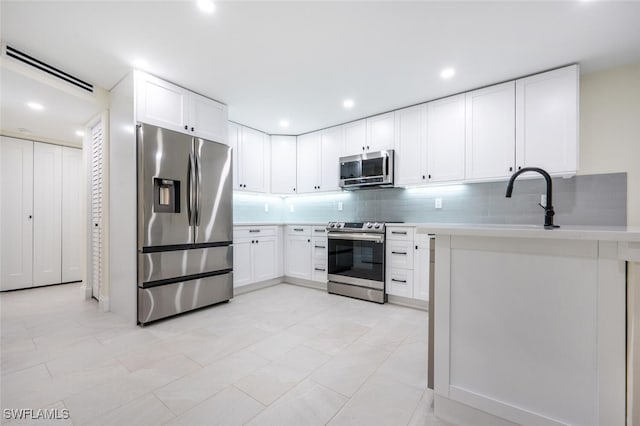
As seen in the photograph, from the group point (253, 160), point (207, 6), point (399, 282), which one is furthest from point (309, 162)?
point (207, 6)

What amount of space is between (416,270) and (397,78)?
2.18 meters

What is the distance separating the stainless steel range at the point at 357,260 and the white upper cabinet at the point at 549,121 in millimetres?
1732

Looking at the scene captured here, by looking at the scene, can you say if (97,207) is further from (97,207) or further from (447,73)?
(447,73)

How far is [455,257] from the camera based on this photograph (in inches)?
53.6

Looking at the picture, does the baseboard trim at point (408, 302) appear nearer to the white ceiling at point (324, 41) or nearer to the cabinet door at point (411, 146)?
the cabinet door at point (411, 146)

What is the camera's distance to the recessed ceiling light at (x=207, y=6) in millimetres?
1812

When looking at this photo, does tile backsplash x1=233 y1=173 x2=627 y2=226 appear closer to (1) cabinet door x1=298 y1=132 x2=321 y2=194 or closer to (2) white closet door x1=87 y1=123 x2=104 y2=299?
(1) cabinet door x1=298 y1=132 x2=321 y2=194

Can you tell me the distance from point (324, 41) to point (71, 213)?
4.97 metres

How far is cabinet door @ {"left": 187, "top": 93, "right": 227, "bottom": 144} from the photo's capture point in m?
3.04

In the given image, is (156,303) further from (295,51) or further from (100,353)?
(295,51)

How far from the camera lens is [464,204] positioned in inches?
130

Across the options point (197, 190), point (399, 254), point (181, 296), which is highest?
point (197, 190)

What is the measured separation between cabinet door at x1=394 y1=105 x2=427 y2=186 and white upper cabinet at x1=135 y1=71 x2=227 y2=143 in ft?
7.55

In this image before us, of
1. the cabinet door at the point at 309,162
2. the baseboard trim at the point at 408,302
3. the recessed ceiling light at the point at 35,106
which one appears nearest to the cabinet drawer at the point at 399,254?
the baseboard trim at the point at 408,302
